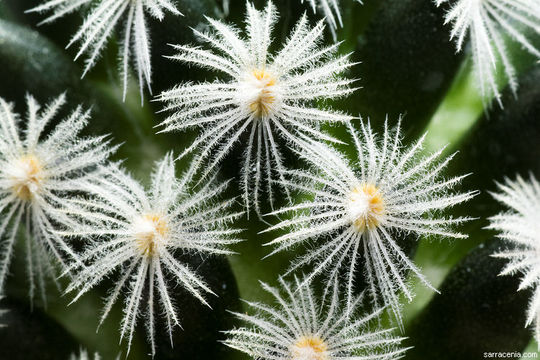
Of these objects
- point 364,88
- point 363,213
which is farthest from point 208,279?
point 364,88

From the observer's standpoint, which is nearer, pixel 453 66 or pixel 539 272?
pixel 539 272

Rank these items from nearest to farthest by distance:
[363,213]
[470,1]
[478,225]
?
1. [363,213]
2. [470,1]
3. [478,225]

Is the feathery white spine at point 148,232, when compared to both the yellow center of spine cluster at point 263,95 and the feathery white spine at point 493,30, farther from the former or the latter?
the feathery white spine at point 493,30

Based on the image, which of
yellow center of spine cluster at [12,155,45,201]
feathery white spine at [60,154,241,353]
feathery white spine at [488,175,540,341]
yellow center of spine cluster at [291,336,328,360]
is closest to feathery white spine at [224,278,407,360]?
yellow center of spine cluster at [291,336,328,360]

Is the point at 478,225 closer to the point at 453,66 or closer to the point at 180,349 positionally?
the point at 453,66

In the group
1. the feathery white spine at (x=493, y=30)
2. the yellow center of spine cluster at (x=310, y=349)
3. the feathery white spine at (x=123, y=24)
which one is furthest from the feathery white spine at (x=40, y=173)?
the feathery white spine at (x=493, y=30)

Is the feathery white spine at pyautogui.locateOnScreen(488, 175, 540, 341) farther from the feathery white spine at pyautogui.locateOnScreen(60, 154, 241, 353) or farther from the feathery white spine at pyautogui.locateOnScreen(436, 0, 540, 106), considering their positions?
the feathery white spine at pyautogui.locateOnScreen(60, 154, 241, 353)
